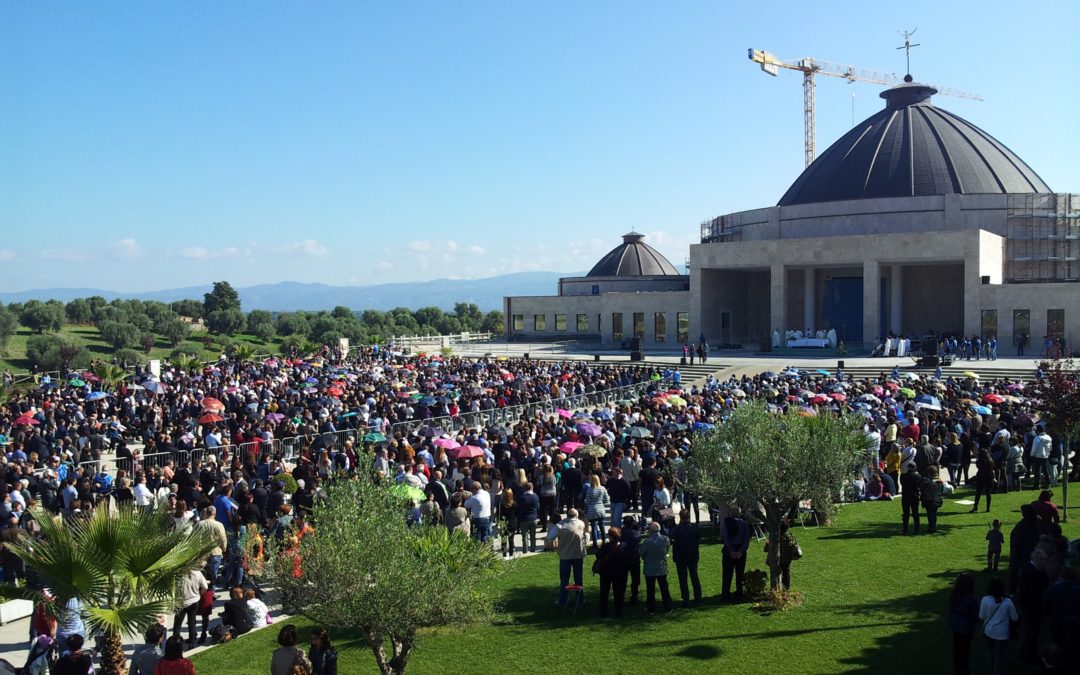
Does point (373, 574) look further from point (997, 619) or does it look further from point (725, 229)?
point (725, 229)

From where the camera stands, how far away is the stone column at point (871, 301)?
157ft

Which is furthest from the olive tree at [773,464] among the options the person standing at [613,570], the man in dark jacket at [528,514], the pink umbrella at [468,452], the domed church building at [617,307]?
the domed church building at [617,307]

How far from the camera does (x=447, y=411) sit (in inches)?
1017

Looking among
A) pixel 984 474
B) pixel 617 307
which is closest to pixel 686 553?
pixel 984 474

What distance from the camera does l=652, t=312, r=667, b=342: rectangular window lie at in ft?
186

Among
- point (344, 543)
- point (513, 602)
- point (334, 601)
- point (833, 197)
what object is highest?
point (833, 197)

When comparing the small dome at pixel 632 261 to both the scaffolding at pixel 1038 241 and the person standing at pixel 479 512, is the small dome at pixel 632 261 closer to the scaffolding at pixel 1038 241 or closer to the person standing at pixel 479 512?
the scaffolding at pixel 1038 241

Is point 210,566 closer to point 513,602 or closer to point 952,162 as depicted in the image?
point 513,602

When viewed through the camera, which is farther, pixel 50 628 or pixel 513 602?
pixel 513 602

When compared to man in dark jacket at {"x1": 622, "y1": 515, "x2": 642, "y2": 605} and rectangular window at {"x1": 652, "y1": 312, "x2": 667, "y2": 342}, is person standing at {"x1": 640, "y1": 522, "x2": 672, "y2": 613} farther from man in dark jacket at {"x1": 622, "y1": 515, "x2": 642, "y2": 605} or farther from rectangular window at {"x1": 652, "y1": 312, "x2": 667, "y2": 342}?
rectangular window at {"x1": 652, "y1": 312, "x2": 667, "y2": 342}

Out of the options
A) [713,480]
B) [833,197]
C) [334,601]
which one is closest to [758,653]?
[713,480]

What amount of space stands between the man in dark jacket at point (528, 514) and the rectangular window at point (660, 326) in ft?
A: 140

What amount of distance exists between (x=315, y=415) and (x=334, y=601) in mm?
18053

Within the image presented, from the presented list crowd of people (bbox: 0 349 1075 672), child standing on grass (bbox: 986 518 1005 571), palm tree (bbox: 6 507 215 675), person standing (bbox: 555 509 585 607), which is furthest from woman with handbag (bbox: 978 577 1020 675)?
palm tree (bbox: 6 507 215 675)
